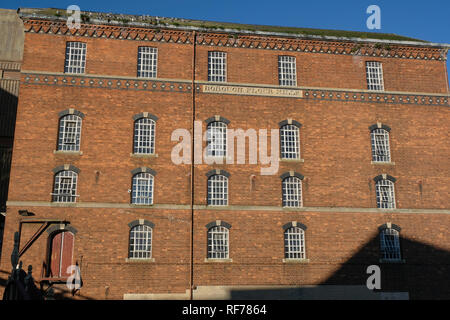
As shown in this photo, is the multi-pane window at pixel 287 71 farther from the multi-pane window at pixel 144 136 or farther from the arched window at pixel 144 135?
the multi-pane window at pixel 144 136

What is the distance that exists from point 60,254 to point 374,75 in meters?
21.0

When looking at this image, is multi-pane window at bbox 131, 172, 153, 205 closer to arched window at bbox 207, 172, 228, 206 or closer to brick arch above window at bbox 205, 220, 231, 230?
arched window at bbox 207, 172, 228, 206

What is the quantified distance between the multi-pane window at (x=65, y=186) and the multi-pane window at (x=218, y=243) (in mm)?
7543

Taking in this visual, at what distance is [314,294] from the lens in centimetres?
2505

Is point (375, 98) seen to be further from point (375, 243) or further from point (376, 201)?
point (375, 243)

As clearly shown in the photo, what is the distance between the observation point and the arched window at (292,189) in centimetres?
→ 2638

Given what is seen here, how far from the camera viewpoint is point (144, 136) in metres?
26.1

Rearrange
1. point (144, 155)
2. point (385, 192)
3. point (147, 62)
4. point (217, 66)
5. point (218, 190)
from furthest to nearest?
point (217, 66) → point (385, 192) → point (147, 62) → point (218, 190) → point (144, 155)

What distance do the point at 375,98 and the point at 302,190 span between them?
7.48 meters

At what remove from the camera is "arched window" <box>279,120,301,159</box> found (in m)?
27.0

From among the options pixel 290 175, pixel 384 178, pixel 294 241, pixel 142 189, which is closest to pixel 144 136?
pixel 142 189

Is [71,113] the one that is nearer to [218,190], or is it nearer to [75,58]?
[75,58]

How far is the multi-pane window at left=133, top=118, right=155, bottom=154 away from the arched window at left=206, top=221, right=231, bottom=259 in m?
5.41

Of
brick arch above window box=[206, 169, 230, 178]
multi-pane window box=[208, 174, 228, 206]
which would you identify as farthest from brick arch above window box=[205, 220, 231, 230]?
brick arch above window box=[206, 169, 230, 178]
